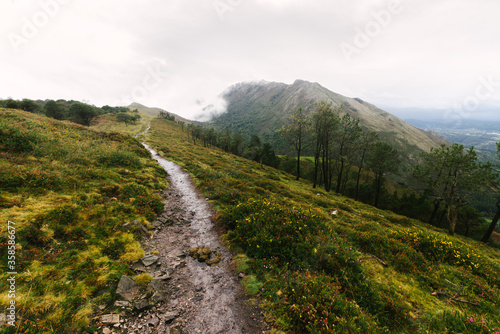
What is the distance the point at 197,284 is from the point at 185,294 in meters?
0.68

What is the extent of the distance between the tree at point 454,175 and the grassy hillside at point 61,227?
4354 cm

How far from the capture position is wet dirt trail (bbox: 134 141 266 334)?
6459mm

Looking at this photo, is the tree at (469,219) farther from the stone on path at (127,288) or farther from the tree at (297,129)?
the stone on path at (127,288)

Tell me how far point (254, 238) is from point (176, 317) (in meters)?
4.95

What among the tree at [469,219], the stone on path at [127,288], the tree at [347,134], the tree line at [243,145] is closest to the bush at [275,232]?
the stone on path at [127,288]

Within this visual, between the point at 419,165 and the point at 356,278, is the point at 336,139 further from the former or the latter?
the point at 356,278

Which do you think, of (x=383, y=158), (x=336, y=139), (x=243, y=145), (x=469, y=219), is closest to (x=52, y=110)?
(x=243, y=145)

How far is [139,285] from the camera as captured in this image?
7.45 meters

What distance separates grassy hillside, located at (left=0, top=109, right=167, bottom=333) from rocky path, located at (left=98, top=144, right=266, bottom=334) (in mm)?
982

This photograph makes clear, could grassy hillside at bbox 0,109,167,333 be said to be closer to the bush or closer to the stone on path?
the stone on path

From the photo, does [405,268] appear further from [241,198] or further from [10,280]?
[10,280]

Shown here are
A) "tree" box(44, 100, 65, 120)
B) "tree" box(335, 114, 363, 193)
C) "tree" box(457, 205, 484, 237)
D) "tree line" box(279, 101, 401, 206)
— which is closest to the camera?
"tree line" box(279, 101, 401, 206)

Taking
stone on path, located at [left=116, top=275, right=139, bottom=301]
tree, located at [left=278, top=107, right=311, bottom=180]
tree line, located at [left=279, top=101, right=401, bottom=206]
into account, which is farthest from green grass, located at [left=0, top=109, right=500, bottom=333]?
tree, located at [left=278, top=107, right=311, bottom=180]

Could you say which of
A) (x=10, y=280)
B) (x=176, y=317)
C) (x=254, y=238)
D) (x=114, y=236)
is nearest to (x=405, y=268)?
(x=254, y=238)
